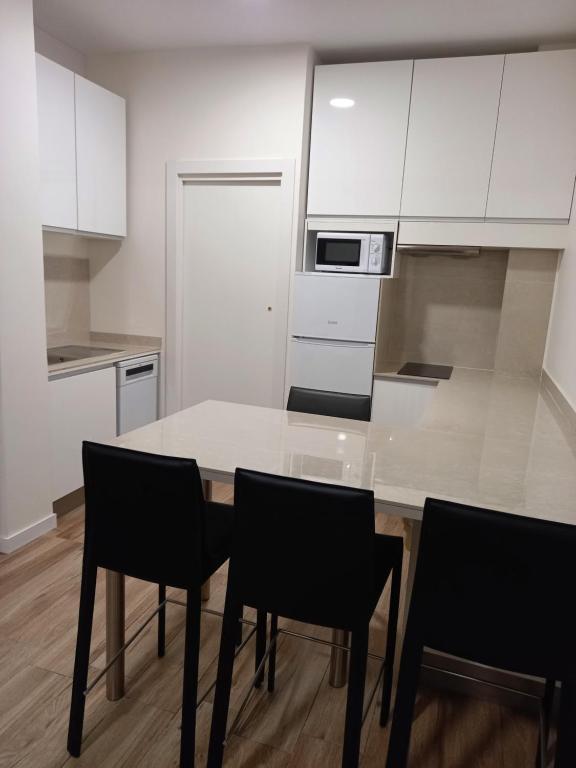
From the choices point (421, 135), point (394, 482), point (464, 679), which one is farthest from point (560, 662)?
point (421, 135)

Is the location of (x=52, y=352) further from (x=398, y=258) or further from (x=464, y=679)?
(x=464, y=679)

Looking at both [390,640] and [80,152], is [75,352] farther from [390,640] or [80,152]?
[390,640]

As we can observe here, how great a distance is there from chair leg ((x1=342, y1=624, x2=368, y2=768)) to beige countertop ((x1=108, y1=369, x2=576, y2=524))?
1.09 feet

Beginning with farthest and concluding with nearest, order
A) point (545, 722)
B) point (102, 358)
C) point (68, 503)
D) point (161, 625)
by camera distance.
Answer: point (102, 358)
point (68, 503)
point (161, 625)
point (545, 722)

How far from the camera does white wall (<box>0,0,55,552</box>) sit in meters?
2.41

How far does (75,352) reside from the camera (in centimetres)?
366

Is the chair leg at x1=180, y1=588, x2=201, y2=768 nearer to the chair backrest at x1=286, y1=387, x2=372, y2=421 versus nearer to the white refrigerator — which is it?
the chair backrest at x1=286, y1=387, x2=372, y2=421

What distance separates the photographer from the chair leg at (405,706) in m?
1.27

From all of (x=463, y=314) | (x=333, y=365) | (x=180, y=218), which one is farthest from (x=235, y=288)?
(x=463, y=314)

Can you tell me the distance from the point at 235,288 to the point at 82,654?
2.65 metres

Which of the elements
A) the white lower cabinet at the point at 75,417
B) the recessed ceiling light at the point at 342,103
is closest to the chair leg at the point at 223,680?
the white lower cabinet at the point at 75,417

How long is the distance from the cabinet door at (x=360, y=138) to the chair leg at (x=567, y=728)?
9.19 ft

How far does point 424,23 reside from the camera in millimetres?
2953

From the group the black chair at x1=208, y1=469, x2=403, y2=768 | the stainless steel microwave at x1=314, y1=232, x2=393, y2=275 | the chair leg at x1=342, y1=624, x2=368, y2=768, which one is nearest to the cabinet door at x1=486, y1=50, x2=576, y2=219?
the stainless steel microwave at x1=314, y1=232, x2=393, y2=275
